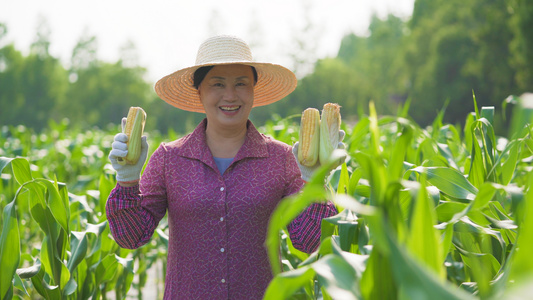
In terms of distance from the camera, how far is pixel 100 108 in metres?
40.6

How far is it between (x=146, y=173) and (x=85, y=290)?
582 mm

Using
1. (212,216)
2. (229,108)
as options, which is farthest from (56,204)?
(229,108)

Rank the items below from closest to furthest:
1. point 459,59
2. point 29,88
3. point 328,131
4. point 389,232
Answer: point 389,232, point 328,131, point 459,59, point 29,88

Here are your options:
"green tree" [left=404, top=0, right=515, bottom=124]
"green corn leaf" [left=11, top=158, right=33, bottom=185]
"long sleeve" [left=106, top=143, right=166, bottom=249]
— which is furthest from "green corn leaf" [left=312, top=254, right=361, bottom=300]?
"green tree" [left=404, top=0, right=515, bottom=124]

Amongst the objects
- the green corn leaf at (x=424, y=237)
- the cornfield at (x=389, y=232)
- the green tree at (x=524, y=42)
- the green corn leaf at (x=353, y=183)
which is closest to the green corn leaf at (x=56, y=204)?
the cornfield at (x=389, y=232)

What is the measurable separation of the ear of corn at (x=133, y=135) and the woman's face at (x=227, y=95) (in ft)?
1.08

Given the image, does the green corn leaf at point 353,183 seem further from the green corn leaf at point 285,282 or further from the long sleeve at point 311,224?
the green corn leaf at point 285,282

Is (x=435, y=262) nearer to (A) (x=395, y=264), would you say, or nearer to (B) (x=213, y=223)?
(A) (x=395, y=264)

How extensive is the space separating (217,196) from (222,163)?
17 centimetres

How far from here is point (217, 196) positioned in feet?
6.07

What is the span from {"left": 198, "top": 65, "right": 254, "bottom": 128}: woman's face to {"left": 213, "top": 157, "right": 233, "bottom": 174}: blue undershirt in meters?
0.14

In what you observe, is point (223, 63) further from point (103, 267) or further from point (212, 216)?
point (103, 267)

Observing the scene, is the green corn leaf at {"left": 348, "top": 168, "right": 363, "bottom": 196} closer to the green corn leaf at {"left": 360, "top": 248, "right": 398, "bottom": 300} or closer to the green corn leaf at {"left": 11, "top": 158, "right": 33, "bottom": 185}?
the green corn leaf at {"left": 360, "top": 248, "right": 398, "bottom": 300}

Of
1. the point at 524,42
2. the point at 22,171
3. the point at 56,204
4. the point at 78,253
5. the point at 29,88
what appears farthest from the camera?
the point at 29,88
